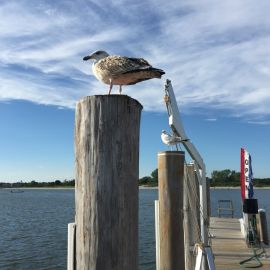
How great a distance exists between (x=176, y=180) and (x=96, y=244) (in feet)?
→ 17.3

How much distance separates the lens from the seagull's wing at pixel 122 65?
435 cm

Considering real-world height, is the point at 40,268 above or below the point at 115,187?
below

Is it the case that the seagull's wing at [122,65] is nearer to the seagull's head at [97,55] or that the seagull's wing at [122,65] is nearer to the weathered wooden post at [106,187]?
the seagull's head at [97,55]

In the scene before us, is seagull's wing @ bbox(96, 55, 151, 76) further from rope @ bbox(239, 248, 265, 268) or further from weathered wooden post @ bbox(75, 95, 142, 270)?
rope @ bbox(239, 248, 265, 268)

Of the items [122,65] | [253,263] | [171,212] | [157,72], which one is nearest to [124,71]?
[122,65]

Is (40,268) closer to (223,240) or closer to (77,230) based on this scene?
(223,240)

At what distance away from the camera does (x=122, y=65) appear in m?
4.42

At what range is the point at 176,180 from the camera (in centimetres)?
786

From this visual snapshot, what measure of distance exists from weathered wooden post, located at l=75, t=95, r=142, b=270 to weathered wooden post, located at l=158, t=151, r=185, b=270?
16.7 feet

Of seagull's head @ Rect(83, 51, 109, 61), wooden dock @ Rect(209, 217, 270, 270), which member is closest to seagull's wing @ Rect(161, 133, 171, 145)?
seagull's head @ Rect(83, 51, 109, 61)

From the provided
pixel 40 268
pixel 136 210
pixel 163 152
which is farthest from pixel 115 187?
pixel 40 268

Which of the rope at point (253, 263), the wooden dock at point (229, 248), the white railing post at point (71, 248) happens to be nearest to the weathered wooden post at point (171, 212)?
the wooden dock at point (229, 248)

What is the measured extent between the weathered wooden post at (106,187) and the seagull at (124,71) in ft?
5.32

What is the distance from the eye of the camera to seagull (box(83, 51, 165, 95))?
4.34 metres
